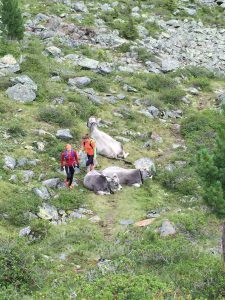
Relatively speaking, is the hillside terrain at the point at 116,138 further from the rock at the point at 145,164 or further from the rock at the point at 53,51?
the rock at the point at 145,164

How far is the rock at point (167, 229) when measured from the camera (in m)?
12.6

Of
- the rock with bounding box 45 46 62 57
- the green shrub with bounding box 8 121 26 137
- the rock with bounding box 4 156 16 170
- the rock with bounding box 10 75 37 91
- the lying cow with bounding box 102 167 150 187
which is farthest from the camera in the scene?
the rock with bounding box 45 46 62 57

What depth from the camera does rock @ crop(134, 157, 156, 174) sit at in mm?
16719

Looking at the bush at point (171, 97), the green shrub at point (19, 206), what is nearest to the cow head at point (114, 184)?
the green shrub at point (19, 206)

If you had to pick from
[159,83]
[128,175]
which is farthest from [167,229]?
[159,83]

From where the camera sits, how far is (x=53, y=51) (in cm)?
2628

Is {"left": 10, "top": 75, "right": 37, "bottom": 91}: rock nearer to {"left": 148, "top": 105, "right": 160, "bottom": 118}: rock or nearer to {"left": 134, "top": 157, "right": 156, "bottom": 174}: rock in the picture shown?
{"left": 148, "top": 105, "right": 160, "bottom": 118}: rock

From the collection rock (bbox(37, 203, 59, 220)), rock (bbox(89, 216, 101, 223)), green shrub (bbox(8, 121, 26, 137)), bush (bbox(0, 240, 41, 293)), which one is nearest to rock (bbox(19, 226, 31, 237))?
rock (bbox(37, 203, 59, 220))

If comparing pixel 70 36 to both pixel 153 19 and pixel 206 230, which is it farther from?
pixel 206 230

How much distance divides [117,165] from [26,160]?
10.5ft

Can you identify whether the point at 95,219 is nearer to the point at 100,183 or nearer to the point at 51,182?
the point at 100,183

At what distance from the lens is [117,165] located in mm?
17094

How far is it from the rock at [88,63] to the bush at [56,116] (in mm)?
6423

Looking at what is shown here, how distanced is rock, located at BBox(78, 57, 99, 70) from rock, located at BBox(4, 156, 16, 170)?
1079cm
